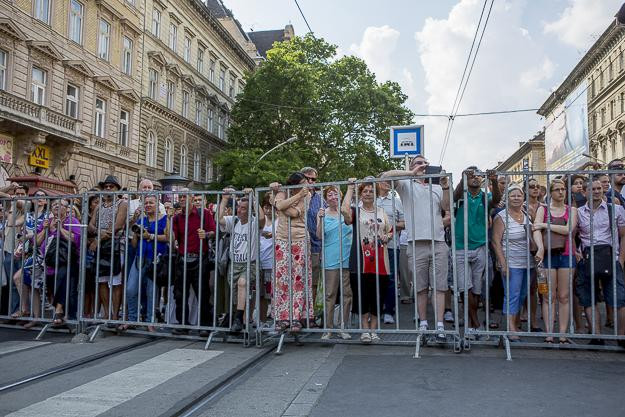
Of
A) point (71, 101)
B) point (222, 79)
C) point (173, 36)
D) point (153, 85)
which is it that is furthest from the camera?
point (222, 79)

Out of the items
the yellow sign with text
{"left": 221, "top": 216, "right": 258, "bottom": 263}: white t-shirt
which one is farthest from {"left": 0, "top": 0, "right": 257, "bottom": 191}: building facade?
{"left": 221, "top": 216, "right": 258, "bottom": 263}: white t-shirt

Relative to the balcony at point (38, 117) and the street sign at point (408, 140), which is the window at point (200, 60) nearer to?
the balcony at point (38, 117)

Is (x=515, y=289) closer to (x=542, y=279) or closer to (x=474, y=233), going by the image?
(x=542, y=279)

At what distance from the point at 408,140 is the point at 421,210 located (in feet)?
14.2

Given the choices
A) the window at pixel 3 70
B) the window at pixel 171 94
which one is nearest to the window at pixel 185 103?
the window at pixel 171 94

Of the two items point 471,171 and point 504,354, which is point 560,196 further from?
point 504,354

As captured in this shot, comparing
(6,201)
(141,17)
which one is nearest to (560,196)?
(6,201)

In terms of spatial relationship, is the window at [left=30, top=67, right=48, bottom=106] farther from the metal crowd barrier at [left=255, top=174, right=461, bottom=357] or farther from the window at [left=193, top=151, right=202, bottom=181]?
the metal crowd barrier at [left=255, top=174, right=461, bottom=357]

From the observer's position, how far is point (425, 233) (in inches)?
251

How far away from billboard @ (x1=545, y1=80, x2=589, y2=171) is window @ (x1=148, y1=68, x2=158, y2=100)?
27.9 metres

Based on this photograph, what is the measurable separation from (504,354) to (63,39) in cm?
2368

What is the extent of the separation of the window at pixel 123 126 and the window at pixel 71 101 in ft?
12.6

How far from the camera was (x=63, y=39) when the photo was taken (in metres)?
24.7

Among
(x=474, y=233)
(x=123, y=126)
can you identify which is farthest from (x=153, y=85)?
(x=474, y=233)
